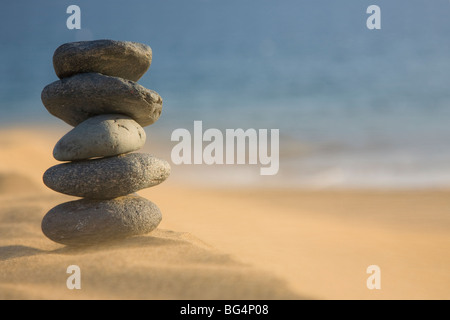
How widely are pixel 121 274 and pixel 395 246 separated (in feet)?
17.0

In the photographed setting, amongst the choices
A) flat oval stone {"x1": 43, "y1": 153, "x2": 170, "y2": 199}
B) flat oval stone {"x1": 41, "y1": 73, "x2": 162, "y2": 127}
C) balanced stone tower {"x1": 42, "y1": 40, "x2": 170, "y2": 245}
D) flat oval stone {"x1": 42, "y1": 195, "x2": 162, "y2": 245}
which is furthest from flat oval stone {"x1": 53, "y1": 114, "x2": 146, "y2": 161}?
flat oval stone {"x1": 42, "y1": 195, "x2": 162, "y2": 245}

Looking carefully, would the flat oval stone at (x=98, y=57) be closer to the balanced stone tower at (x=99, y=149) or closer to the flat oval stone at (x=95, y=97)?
the balanced stone tower at (x=99, y=149)

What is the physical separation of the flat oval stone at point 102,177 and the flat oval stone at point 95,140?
0.49 feet

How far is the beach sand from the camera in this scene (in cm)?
436

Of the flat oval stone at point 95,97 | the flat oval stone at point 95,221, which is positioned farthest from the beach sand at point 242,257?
the flat oval stone at point 95,97

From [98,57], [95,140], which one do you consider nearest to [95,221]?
[95,140]

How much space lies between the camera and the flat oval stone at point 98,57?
620 centimetres

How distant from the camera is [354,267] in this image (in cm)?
569

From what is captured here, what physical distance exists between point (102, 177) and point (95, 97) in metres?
1.25

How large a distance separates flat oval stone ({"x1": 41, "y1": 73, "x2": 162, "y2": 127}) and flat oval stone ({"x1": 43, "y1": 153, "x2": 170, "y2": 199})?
834mm

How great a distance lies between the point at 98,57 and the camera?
6.25 m
